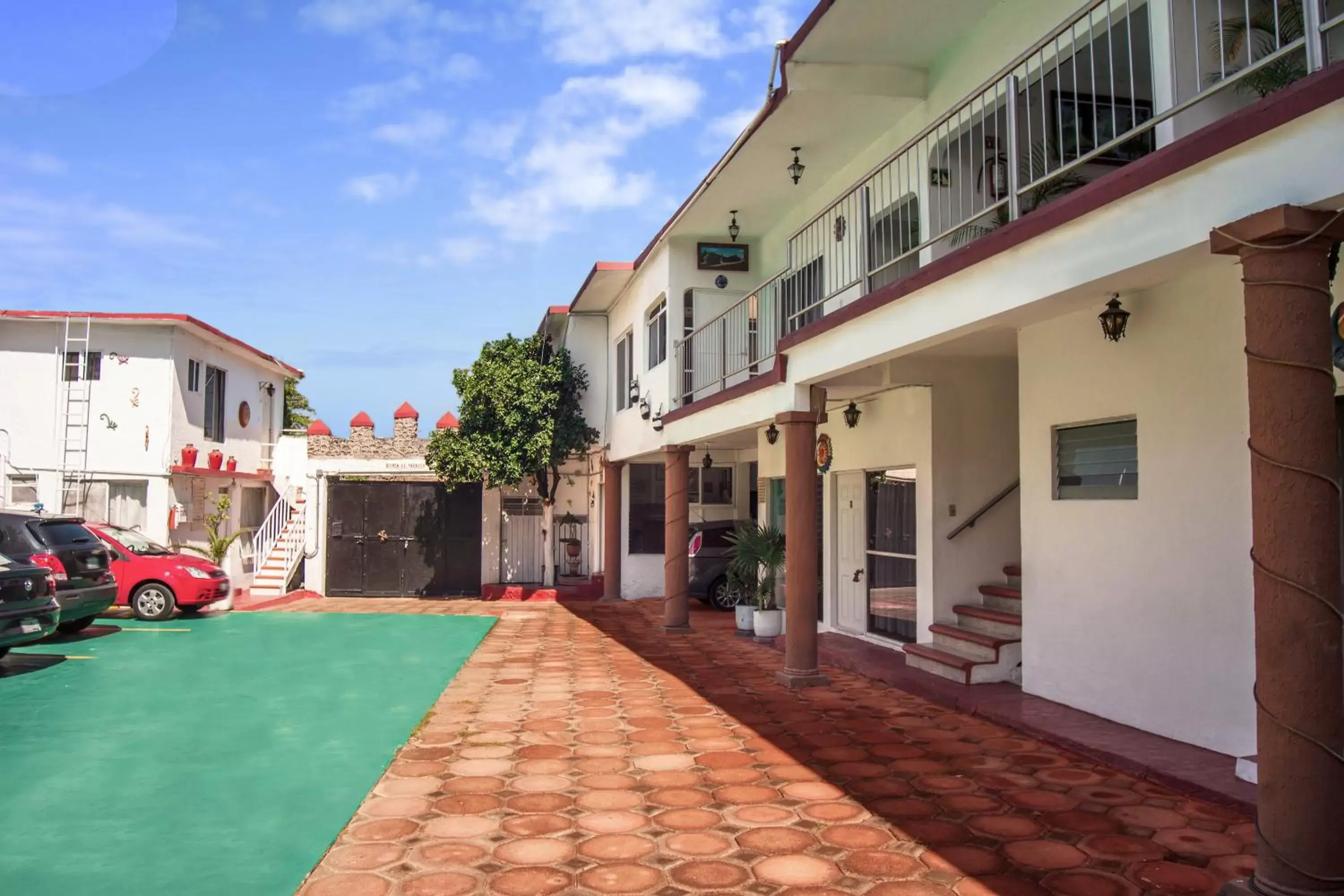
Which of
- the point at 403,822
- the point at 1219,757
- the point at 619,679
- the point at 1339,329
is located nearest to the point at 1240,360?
the point at 1339,329

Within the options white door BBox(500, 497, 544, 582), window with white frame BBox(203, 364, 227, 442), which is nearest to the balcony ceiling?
white door BBox(500, 497, 544, 582)

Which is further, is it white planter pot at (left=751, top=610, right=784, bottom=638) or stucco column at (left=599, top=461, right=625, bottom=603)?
stucco column at (left=599, top=461, right=625, bottom=603)

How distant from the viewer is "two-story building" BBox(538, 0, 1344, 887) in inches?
153

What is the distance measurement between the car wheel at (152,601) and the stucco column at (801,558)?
10.7 metres

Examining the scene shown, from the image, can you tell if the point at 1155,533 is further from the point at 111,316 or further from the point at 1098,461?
the point at 111,316

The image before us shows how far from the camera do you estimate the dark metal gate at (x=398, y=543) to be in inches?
799

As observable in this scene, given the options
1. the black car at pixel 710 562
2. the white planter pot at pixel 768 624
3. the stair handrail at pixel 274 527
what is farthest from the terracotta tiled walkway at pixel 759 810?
the stair handrail at pixel 274 527

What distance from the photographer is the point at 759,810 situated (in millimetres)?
5609

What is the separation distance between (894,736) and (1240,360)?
11.5ft

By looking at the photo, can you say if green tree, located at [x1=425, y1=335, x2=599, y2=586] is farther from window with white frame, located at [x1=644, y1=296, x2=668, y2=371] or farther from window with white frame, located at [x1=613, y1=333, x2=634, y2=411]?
window with white frame, located at [x1=644, y1=296, x2=668, y2=371]

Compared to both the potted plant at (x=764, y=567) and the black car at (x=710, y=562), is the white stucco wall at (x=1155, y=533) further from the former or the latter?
the black car at (x=710, y=562)

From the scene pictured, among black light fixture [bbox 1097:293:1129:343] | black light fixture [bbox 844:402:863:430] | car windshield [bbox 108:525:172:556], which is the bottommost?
car windshield [bbox 108:525:172:556]

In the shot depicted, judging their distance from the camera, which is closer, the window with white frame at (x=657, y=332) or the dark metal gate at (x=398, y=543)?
the window with white frame at (x=657, y=332)

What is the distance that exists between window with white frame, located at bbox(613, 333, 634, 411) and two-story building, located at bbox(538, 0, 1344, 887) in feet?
9.96
